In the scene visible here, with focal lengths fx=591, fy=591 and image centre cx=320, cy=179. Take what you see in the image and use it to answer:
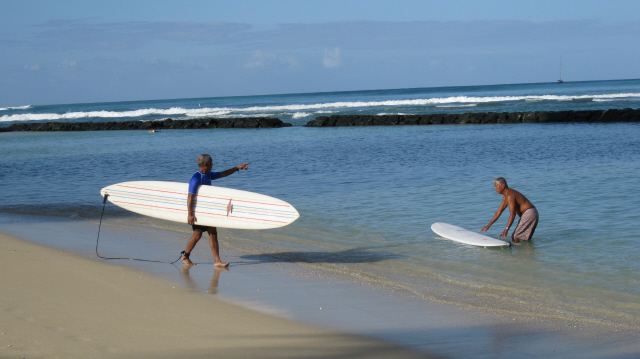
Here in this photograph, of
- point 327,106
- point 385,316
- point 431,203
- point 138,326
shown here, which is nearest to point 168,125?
point 327,106

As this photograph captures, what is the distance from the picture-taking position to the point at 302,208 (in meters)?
11.1

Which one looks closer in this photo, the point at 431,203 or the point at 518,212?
the point at 518,212

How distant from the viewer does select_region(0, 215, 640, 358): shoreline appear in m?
4.51

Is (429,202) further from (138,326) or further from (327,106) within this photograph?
(327,106)

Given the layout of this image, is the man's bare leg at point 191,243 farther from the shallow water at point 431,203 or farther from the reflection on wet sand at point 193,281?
the shallow water at point 431,203

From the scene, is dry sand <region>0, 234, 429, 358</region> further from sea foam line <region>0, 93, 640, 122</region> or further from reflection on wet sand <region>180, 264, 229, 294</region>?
sea foam line <region>0, 93, 640, 122</region>

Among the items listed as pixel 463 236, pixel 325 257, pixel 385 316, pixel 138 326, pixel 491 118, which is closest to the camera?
pixel 138 326

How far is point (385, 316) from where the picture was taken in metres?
5.27

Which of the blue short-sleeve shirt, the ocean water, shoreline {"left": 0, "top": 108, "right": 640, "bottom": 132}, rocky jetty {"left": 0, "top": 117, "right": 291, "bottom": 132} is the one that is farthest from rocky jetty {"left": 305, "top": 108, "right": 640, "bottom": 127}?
the blue short-sleeve shirt

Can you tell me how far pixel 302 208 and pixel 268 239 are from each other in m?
2.24

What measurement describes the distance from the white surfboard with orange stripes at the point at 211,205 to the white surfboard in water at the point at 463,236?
2309mm

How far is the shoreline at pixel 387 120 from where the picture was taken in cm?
3188

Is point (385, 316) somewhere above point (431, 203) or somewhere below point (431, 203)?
below

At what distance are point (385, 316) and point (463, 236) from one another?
324 centimetres
